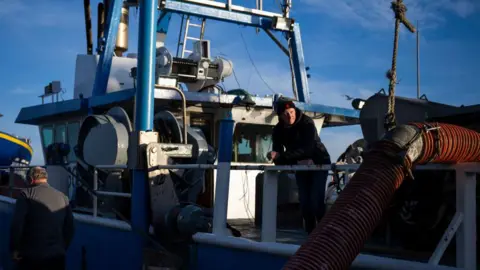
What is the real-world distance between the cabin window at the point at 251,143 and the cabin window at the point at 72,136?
291 cm

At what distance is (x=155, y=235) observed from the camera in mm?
6590

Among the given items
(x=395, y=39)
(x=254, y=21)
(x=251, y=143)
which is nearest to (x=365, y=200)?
(x=395, y=39)

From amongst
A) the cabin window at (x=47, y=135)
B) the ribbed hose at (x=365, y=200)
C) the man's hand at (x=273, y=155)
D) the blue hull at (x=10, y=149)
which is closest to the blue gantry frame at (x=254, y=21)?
the cabin window at (x=47, y=135)

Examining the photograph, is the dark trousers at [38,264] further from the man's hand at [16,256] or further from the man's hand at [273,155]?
the man's hand at [273,155]

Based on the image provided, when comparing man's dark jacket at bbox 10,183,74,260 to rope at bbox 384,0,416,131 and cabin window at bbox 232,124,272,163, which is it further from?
cabin window at bbox 232,124,272,163

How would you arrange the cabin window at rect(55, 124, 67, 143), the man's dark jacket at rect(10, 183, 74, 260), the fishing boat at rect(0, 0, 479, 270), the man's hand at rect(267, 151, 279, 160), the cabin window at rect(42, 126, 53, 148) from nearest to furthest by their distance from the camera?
the fishing boat at rect(0, 0, 479, 270) → the man's hand at rect(267, 151, 279, 160) → the man's dark jacket at rect(10, 183, 74, 260) → the cabin window at rect(55, 124, 67, 143) → the cabin window at rect(42, 126, 53, 148)

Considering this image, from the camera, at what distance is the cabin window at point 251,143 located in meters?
9.94

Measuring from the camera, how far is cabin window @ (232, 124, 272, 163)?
9938 millimetres

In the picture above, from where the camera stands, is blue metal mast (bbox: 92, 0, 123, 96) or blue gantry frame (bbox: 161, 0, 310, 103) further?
blue metal mast (bbox: 92, 0, 123, 96)

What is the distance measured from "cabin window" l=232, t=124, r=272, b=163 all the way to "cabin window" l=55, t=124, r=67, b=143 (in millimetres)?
3338

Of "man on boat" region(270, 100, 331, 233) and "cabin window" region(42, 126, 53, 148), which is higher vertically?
"cabin window" region(42, 126, 53, 148)

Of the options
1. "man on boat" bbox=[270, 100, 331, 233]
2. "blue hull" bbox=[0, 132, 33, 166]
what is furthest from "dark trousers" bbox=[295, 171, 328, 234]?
"blue hull" bbox=[0, 132, 33, 166]

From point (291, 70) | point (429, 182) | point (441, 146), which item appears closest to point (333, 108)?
point (291, 70)

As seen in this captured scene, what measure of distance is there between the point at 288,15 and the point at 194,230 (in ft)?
22.1
